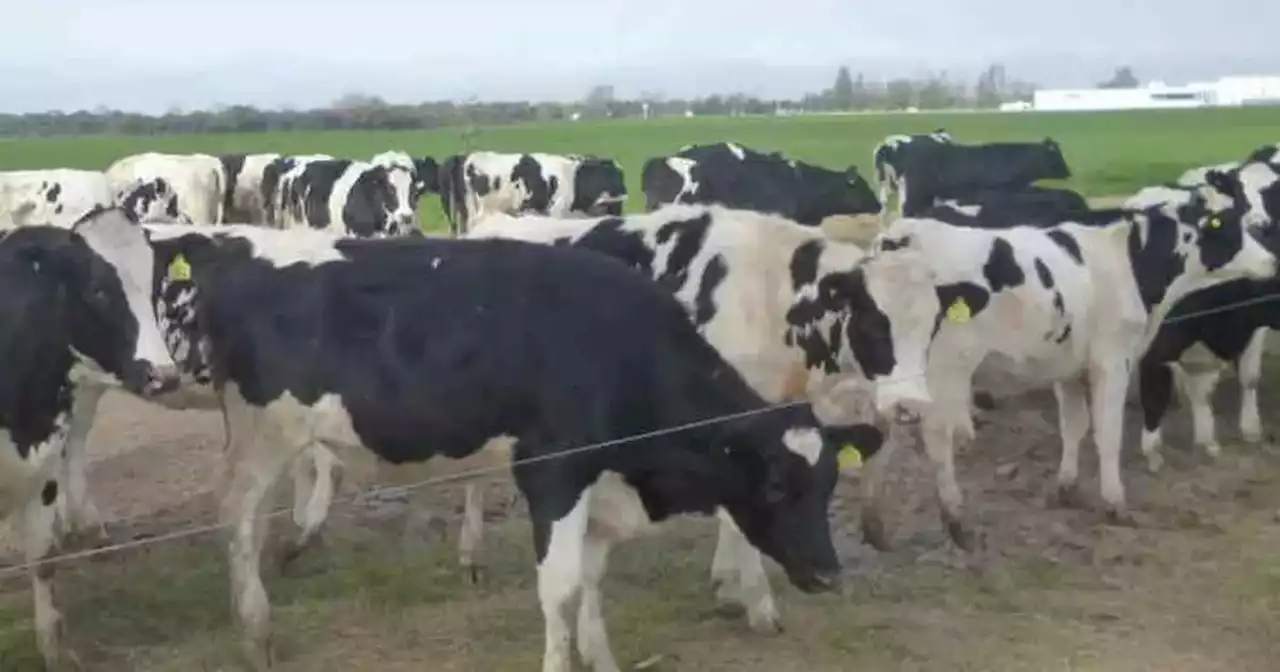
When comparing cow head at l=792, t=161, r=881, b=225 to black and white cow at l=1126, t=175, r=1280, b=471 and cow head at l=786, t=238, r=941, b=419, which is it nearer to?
black and white cow at l=1126, t=175, r=1280, b=471

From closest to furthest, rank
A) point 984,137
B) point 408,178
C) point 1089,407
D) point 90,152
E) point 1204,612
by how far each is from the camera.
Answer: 1. point 1204,612
2. point 1089,407
3. point 408,178
4. point 90,152
5. point 984,137

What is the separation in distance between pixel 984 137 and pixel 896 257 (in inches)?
1090

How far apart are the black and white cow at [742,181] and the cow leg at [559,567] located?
13.9 metres

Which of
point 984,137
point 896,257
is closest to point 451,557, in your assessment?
point 896,257

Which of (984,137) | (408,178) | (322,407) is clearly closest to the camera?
(322,407)

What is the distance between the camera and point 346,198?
19.6m

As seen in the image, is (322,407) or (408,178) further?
(408,178)

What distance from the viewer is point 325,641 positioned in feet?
22.1

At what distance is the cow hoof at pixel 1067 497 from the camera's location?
909cm

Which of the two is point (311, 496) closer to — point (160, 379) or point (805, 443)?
point (160, 379)

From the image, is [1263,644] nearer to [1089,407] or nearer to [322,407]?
[1089,407]

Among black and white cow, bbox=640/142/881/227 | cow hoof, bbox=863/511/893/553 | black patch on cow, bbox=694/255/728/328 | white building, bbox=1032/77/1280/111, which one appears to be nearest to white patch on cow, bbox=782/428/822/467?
black patch on cow, bbox=694/255/728/328

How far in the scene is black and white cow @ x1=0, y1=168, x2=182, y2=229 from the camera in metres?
16.9

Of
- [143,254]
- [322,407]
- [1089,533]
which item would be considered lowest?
[1089,533]
